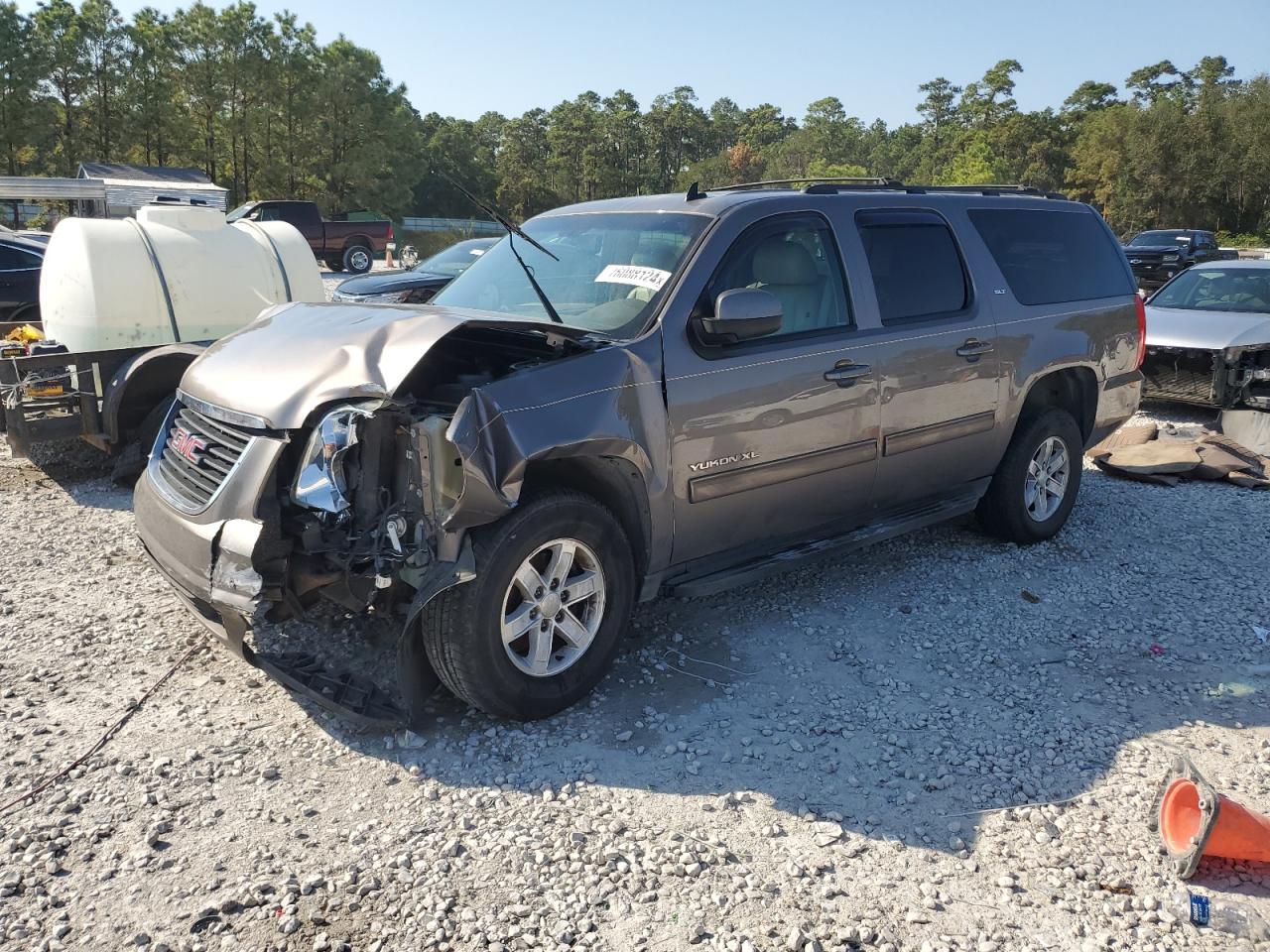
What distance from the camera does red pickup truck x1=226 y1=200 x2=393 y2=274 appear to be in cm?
2872

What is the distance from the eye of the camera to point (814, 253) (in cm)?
467

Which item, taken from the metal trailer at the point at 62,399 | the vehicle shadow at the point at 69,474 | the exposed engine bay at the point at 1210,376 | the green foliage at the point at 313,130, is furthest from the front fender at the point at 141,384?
the green foliage at the point at 313,130

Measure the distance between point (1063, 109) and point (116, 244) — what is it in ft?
303

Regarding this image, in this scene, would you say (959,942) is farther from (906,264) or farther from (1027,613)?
(906,264)

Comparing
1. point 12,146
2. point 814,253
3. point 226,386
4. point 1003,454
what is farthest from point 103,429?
point 12,146

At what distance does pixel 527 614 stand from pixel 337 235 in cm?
2836

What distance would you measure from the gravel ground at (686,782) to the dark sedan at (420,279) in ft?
22.2

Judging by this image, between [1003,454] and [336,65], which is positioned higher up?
[336,65]

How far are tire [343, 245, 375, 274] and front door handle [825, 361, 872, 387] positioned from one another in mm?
27551

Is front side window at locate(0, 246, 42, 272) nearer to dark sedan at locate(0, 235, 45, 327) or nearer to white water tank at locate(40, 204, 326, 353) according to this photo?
dark sedan at locate(0, 235, 45, 327)

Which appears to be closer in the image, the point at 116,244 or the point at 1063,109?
the point at 116,244

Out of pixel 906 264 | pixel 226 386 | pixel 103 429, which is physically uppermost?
pixel 906 264

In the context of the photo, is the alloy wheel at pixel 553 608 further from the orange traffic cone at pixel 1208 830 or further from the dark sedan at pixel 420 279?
the dark sedan at pixel 420 279

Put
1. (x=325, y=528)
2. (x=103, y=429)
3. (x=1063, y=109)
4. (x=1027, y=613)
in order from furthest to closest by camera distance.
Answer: (x=1063, y=109)
(x=103, y=429)
(x=1027, y=613)
(x=325, y=528)
